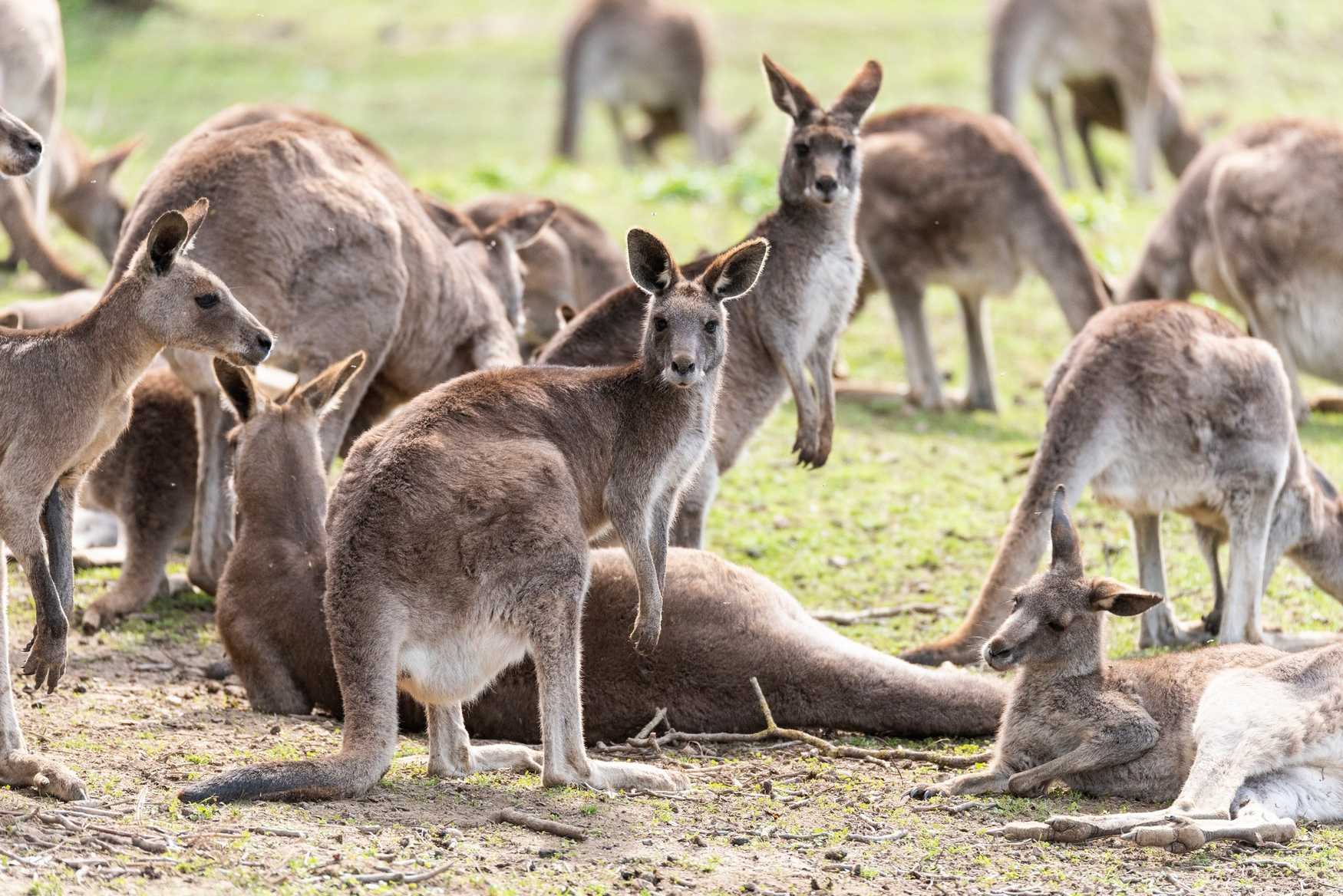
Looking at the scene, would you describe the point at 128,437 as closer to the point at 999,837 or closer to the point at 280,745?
the point at 280,745

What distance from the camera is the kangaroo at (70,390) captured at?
4844mm

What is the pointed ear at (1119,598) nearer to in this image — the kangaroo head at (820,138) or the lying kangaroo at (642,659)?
the lying kangaroo at (642,659)

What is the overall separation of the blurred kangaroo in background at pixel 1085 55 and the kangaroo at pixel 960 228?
18.0 feet

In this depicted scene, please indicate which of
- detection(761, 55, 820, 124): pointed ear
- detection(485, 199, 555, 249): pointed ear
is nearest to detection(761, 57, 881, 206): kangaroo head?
detection(761, 55, 820, 124): pointed ear

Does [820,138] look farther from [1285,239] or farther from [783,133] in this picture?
[783,133]

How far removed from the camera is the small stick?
458 cm

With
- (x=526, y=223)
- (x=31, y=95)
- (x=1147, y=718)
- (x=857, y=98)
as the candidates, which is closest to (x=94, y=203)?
(x=31, y=95)

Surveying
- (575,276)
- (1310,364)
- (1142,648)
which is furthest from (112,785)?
(1310,364)

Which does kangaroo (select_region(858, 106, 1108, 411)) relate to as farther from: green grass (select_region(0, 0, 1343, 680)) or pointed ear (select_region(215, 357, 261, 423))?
pointed ear (select_region(215, 357, 261, 423))

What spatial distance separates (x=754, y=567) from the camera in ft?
25.1

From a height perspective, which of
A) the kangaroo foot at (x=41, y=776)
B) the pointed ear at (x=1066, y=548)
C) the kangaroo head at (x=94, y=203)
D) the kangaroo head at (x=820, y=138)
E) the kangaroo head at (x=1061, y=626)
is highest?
the kangaroo head at (x=820, y=138)

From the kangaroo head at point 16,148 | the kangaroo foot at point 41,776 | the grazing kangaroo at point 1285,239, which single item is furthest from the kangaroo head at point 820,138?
the kangaroo foot at point 41,776

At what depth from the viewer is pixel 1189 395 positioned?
6488 millimetres

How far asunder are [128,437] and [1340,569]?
15.2 ft
